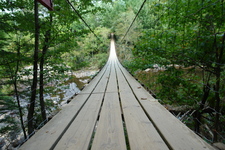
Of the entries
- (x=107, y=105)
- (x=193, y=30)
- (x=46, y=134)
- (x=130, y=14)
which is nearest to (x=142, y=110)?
(x=107, y=105)

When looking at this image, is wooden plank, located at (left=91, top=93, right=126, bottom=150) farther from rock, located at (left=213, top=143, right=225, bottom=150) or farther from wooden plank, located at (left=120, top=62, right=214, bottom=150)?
rock, located at (left=213, top=143, right=225, bottom=150)

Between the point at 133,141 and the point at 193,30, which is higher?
the point at 193,30

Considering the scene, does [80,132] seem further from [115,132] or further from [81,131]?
[115,132]

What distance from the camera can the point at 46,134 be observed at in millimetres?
697

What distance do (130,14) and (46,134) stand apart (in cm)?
1237

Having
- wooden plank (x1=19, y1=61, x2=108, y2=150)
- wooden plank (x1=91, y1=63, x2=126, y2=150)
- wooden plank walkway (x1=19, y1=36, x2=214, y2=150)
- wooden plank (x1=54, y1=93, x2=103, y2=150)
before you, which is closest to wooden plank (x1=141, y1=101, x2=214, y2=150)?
wooden plank walkway (x1=19, y1=36, x2=214, y2=150)

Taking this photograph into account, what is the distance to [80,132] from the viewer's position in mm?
708

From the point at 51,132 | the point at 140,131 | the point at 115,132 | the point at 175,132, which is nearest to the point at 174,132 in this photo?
the point at 175,132

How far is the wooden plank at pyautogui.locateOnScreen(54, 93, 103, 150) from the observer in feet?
1.96

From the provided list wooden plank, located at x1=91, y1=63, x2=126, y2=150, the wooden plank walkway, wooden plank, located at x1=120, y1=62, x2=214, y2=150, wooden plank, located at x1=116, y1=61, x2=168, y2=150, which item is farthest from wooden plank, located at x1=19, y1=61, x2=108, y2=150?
wooden plank, located at x1=120, y1=62, x2=214, y2=150

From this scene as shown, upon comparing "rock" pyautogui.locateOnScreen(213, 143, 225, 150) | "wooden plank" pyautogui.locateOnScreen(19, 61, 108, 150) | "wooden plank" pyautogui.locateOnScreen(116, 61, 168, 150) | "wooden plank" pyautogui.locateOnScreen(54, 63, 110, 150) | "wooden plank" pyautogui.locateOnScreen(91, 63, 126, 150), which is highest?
"rock" pyautogui.locateOnScreen(213, 143, 225, 150)

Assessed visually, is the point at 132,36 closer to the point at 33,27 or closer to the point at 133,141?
the point at 33,27

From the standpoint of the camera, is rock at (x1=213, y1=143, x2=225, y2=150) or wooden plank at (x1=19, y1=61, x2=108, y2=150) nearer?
rock at (x1=213, y1=143, x2=225, y2=150)

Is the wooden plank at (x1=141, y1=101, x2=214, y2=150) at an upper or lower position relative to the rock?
lower
